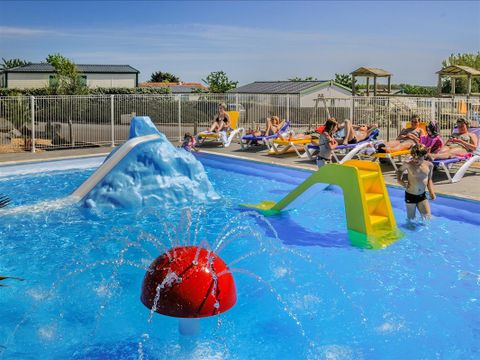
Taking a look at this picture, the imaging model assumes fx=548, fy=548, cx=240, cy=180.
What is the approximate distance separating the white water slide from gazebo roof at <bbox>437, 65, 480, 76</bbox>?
24.8 m

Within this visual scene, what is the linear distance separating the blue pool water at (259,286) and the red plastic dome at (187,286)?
887 millimetres

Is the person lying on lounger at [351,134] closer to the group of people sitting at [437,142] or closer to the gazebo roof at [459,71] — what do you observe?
the group of people sitting at [437,142]

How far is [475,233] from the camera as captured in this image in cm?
881

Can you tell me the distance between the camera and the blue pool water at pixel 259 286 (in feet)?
17.0

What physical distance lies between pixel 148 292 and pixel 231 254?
12.0ft

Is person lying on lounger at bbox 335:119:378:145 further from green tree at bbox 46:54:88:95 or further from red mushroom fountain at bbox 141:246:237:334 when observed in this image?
green tree at bbox 46:54:88:95

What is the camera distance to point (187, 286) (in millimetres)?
4211

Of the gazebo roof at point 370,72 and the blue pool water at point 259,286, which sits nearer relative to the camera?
the blue pool water at point 259,286

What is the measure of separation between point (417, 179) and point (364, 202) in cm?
86

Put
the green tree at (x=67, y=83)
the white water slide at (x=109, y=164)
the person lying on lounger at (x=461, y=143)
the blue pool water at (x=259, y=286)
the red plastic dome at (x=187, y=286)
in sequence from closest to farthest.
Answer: the red plastic dome at (x=187, y=286) → the blue pool water at (x=259, y=286) → the white water slide at (x=109, y=164) → the person lying on lounger at (x=461, y=143) → the green tree at (x=67, y=83)

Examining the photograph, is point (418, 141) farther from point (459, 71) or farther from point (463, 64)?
point (463, 64)

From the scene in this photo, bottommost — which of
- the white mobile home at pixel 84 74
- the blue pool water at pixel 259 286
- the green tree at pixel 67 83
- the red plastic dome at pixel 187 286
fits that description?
the blue pool water at pixel 259 286

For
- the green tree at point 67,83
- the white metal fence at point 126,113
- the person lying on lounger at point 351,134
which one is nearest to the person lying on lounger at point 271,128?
the white metal fence at point 126,113

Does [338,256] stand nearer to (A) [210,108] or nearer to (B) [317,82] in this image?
(A) [210,108]
